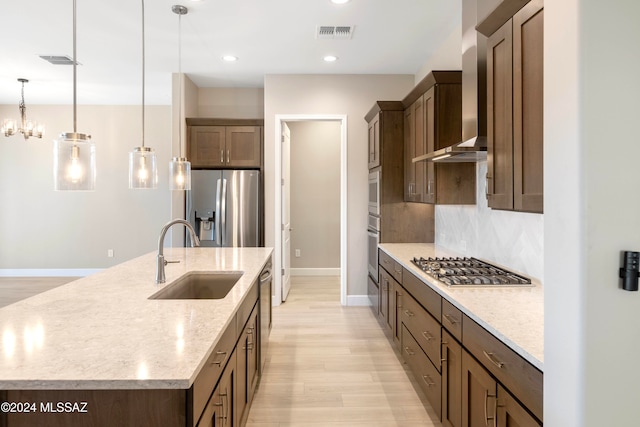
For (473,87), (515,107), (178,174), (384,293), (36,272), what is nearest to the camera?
(515,107)

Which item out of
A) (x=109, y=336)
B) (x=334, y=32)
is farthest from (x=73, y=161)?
(x=334, y=32)

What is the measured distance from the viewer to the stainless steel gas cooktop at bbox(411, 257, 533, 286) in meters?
2.12

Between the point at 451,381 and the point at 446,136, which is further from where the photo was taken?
the point at 446,136

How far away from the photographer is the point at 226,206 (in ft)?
15.5

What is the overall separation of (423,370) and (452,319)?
69cm

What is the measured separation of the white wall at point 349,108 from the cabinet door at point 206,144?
64 cm

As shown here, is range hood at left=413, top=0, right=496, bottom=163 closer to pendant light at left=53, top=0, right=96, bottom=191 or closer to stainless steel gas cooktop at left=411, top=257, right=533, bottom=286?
stainless steel gas cooktop at left=411, top=257, right=533, bottom=286

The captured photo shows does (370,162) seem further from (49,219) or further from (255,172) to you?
(49,219)

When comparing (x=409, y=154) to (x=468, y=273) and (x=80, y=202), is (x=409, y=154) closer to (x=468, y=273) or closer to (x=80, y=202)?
(x=468, y=273)

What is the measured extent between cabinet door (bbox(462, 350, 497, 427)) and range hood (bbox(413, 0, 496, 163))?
124 cm

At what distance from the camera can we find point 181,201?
4.87 metres

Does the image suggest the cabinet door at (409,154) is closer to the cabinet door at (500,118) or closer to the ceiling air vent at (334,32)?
the ceiling air vent at (334,32)

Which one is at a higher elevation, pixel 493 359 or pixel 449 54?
pixel 449 54

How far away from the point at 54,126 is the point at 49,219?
1589 mm
